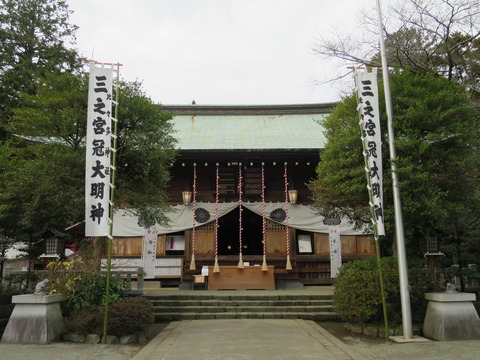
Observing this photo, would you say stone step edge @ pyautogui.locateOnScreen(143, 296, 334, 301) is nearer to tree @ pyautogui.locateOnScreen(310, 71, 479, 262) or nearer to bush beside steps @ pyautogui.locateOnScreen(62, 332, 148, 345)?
tree @ pyautogui.locateOnScreen(310, 71, 479, 262)

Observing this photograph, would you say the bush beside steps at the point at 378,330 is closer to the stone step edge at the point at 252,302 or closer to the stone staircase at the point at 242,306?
the stone staircase at the point at 242,306

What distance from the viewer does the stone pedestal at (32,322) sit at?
745 centimetres

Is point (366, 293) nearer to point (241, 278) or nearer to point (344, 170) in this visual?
point (344, 170)

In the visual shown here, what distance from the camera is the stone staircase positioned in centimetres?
1045

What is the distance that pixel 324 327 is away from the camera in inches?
377

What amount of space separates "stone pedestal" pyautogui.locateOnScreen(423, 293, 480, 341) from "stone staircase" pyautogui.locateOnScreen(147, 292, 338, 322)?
3.02 metres

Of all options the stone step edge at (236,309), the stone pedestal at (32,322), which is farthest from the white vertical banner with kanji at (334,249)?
the stone pedestal at (32,322)

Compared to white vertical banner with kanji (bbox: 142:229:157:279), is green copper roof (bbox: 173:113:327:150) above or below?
above

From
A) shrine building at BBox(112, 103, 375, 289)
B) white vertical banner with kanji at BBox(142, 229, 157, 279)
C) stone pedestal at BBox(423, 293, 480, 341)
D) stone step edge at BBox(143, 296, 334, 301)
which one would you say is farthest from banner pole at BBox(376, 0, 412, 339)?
white vertical banner with kanji at BBox(142, 229, 157, 279)

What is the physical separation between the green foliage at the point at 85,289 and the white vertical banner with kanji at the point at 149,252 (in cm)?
573

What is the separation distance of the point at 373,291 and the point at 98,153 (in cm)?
671

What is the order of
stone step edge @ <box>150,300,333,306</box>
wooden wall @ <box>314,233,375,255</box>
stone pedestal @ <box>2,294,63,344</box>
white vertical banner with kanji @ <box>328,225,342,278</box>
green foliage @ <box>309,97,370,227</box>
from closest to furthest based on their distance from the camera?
stone pedestal @ <box>2,294,63,344</box>, green foliage @ <box>309,97,370,227</box>, stone step edge @ <box>150,300,333,306</box>, white vertical banner with kanji @ <box>328,225,342,278</box>, wooden wall @ <box>314,233,375,255</box>

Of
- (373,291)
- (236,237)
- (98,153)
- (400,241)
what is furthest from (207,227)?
(400,241)

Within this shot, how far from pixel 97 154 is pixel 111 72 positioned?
192 centimetres
